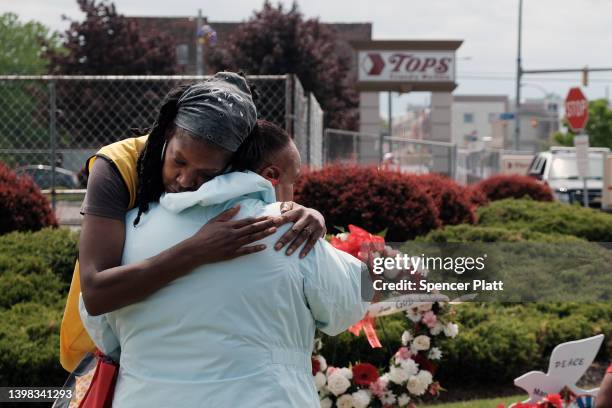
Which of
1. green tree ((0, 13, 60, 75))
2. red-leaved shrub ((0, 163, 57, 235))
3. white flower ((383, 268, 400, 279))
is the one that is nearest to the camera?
white flower ((383, 268, 400, 279))

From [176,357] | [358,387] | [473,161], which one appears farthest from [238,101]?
[473,161]

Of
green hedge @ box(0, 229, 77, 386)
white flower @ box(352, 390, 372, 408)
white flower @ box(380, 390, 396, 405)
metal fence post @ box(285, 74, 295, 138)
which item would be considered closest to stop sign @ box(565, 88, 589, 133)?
metal fence post @ box(285, 74, 295, 138)

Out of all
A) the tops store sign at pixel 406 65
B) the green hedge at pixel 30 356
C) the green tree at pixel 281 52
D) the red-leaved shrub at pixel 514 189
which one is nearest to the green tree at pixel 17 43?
the green tree at pixel 281 52

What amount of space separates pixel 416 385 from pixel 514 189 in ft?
38.7

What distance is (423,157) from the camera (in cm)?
1789

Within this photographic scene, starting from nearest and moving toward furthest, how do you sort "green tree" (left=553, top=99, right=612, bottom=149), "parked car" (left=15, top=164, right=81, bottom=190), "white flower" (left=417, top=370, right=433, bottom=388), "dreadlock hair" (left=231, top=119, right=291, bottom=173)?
"dreadlock hair" (left=231, top=119, right=291, bottom=173) < "white flower" (left=417, top=370, right=433, bottom=388) < "parked car" (left=15, top=164, right=81, bottom=190) < "green tree" (left=553, top=99, right=612, bottom=149)

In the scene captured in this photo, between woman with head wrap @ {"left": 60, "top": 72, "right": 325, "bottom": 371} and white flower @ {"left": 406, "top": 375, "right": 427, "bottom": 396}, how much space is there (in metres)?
2.73

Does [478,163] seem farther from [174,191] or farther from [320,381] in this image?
[174,191]

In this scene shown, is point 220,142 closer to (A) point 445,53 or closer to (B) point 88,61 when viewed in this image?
(A) point 445,53

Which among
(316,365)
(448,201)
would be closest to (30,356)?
(316,365)

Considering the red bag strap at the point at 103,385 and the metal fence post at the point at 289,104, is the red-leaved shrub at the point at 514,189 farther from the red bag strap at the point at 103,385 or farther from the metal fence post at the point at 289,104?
the red bag strap at the point at 103,385

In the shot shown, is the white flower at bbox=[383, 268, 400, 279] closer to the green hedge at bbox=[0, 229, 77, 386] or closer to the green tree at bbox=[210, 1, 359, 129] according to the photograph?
the green hedge at bbox=[0, 229, 77, 386]

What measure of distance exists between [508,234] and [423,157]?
28.4 feet

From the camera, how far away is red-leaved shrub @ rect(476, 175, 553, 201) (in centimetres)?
1622
